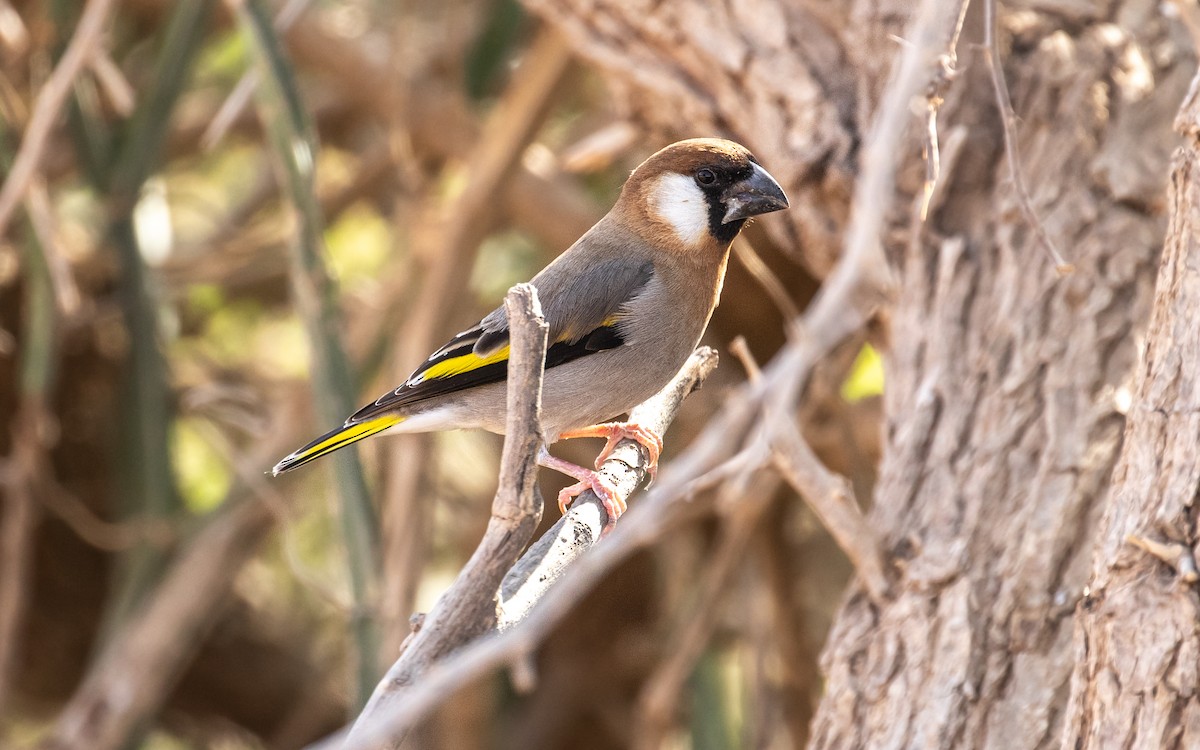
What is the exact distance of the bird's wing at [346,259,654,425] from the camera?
311 centimetres

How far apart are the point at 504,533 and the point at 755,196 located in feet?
5.26

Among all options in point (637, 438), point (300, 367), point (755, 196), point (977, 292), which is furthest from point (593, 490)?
point (300, 367)

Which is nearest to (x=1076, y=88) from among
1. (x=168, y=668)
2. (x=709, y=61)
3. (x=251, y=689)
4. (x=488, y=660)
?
(x=709, y=61)

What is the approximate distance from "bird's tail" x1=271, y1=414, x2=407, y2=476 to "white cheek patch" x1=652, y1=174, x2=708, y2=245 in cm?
87

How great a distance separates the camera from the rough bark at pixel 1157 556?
1.98m

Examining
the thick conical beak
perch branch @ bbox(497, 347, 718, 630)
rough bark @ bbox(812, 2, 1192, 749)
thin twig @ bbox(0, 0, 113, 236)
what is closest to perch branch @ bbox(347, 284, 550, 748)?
perch branch @ bbox(497, 347, 718, 630)

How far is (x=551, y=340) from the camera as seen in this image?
10.4 feet

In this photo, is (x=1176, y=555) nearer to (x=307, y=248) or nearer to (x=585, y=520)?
(x=585, y=520)

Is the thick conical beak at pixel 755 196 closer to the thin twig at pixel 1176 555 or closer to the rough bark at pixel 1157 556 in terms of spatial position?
the rough bark at pixel 1157 556

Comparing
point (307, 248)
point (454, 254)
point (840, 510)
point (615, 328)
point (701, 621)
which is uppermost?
point (307, 248)

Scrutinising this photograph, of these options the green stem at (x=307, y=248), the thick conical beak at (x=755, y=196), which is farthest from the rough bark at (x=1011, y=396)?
the green stem at (x=307, y=248)

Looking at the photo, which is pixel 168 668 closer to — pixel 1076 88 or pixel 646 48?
pixel 646 48

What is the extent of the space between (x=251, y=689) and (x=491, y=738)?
110cm

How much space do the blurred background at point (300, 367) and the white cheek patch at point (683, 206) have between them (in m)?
0.16
